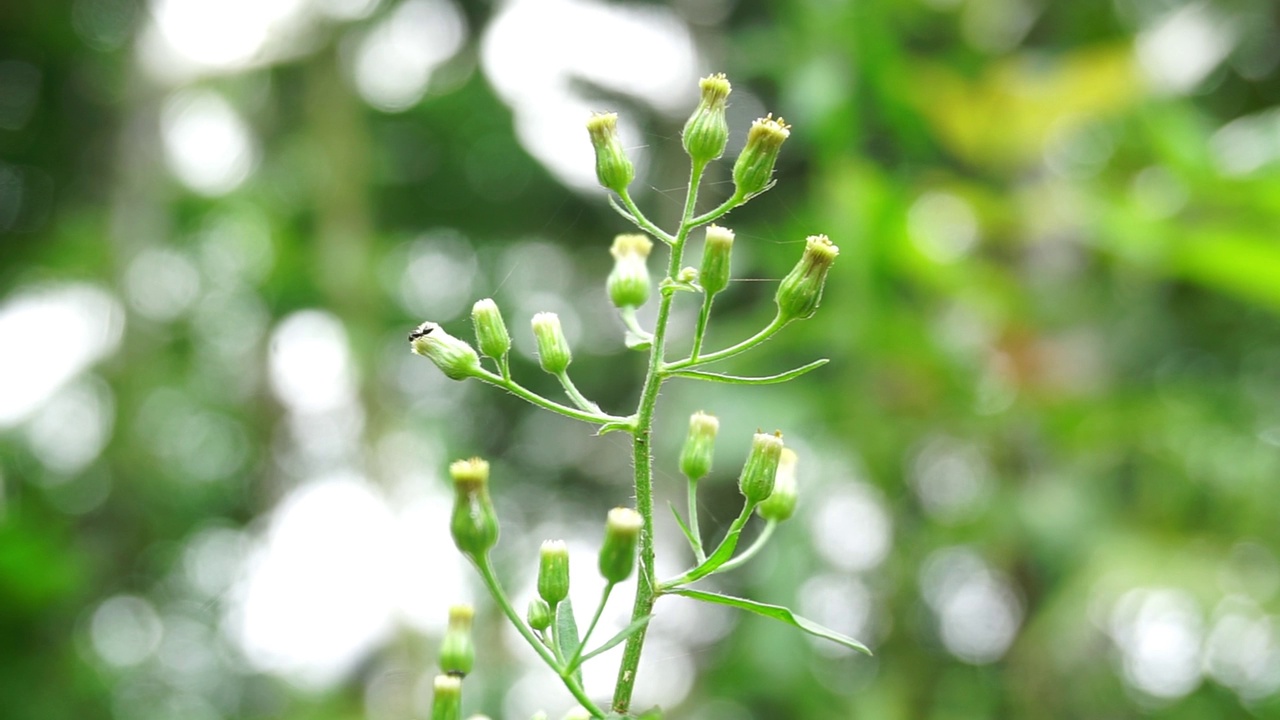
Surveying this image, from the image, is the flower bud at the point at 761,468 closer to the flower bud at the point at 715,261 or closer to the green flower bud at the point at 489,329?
the flower bud at the point at 715,261

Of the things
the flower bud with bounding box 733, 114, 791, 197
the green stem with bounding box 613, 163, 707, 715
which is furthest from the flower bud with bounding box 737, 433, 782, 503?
the flower bud with bounding box 733, 114, 791, 197

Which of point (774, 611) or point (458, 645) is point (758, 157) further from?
point (458, 645)

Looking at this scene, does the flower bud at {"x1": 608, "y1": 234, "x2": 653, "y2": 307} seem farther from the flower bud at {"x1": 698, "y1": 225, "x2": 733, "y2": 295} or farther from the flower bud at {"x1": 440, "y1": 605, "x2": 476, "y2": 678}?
the flower bud at {"x1": 440, "y1": 605, "x2": 476, "y2": 678}

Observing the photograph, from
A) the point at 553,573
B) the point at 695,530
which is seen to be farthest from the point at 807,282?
the point at 553,573

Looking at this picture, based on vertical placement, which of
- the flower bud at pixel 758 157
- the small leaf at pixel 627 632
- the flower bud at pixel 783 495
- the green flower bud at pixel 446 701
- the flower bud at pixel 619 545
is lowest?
the green flower bud at pixel 446 701


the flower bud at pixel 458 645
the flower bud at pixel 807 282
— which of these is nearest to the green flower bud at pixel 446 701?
the flower bud at pixel 458 645

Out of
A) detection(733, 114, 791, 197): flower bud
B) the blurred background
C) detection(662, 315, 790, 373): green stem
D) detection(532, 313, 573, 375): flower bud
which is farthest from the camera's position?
the blurred background

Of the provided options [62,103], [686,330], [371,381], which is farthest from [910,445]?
[62,103]
